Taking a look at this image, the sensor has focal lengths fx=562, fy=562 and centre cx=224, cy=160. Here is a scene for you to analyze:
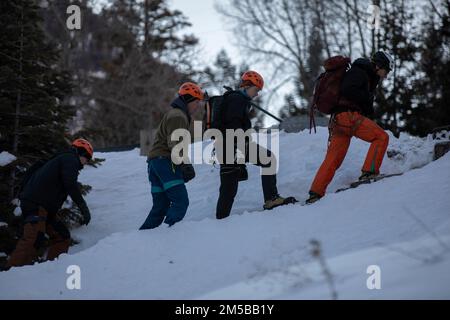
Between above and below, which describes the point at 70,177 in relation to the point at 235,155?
below

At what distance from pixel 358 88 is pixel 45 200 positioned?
430 cm

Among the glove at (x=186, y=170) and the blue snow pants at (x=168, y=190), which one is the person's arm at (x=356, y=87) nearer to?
the glove at (x=186, y=170)

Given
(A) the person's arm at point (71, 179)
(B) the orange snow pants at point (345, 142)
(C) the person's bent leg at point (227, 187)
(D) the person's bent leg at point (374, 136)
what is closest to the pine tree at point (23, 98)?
(A) the person's arm at point (71, 179)

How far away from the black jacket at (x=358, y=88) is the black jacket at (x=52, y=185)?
11.8ft

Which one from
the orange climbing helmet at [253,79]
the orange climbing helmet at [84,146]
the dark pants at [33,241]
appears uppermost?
the orange climbing helmet at [253,79]

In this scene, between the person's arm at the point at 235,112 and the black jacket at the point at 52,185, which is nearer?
the person's arm at the point at 235,112

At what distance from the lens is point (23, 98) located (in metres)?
9.36

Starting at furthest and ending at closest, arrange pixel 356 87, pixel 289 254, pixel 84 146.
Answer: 1. pixel 84 146
2. pixel 356 87
3. pixel 289 254

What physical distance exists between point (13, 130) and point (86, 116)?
20904 mm

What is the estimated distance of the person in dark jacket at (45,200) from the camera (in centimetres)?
720

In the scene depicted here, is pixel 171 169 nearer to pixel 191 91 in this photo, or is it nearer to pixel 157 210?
pixel 157 210

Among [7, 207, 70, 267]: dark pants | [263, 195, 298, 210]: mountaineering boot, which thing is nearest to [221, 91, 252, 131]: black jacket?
[263, 195, 298, 210]: mountaineering boot

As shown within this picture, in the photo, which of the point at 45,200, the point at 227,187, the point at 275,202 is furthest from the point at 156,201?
the point at 275,202

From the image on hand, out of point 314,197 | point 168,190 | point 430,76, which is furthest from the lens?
point 430,76
